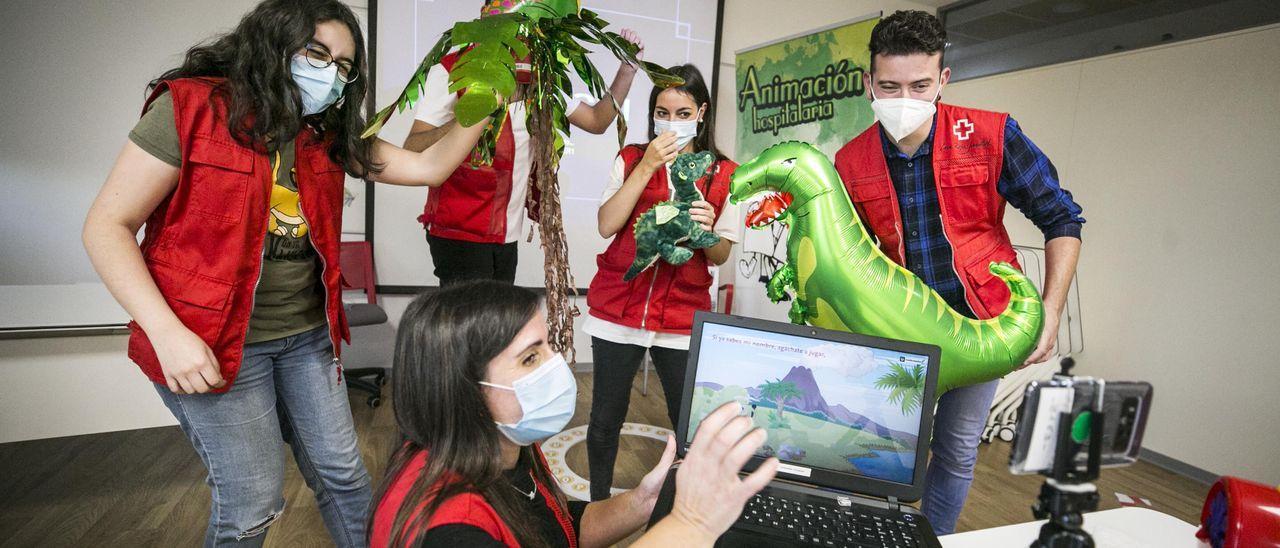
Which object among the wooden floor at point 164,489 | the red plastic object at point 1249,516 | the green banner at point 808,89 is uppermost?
the green banner at point 808,89

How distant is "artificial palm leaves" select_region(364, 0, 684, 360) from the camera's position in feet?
3.00

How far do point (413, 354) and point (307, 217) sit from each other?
540mm

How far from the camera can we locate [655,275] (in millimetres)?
1789

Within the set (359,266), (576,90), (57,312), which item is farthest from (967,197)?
(57,312)

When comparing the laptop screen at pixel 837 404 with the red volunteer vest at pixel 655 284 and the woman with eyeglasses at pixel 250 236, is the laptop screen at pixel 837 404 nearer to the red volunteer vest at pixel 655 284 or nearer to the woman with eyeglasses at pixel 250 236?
the red volunteer vest at pixel 655 284

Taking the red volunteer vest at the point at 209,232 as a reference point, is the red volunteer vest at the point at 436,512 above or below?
below

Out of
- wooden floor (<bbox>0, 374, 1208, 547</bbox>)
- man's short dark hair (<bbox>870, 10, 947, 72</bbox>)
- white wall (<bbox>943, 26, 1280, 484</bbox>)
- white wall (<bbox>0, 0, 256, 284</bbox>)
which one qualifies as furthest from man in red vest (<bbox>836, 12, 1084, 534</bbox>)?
white wall (<bbox>0, 0, 256, 284</bbox>)

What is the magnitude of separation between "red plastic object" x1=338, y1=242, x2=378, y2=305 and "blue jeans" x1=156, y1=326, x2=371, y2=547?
6.87 ft

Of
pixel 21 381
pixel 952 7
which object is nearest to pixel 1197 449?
pixel 952 7

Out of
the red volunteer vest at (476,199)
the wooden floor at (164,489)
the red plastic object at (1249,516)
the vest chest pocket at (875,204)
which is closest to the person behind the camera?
the red plastic object at (1249,516)

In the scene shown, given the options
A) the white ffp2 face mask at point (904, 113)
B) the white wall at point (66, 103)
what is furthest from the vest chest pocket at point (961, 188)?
the white wall at point (66, 103)

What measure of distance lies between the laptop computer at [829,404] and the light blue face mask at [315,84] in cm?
87

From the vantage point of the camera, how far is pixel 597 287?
189 centimetres

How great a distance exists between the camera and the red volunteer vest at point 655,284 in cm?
179
